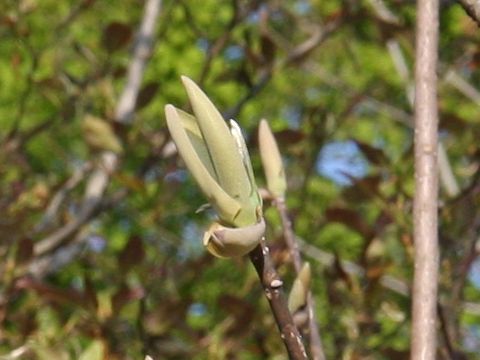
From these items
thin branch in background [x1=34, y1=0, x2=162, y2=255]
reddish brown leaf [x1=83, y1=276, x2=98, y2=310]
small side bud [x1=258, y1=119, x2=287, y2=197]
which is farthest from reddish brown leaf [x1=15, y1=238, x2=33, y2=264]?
small side bud [x1=258, y1=119, x2=287, y2=197]

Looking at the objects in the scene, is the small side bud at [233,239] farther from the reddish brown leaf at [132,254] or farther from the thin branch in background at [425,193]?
the reddish brown leaf at [132,254]

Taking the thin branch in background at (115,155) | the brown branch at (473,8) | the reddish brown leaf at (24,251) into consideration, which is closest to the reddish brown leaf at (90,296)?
the reddish brown leaf at (24,251)

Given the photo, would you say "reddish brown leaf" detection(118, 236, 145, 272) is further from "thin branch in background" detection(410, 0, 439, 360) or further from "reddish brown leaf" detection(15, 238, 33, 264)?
"thin branch in background" detection(410, 0, 439, 360)

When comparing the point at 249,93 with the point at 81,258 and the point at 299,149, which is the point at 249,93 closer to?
the point at 299,149

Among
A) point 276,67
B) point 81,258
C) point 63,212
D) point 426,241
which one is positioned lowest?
point 81,258

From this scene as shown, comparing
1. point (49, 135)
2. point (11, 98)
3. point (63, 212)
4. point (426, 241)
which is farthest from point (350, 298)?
point (11, 98)

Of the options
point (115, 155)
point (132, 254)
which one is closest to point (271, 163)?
point (132, 254)
